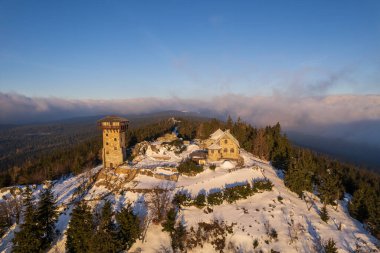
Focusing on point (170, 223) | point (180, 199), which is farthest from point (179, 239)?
point (180, 199)

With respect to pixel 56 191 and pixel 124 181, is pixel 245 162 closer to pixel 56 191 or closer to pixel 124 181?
pixel 124 181

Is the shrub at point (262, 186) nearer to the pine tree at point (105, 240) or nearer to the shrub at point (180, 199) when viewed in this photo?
the shrub at point (180, 199)

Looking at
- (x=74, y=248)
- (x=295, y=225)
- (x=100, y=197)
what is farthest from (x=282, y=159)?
(x=74, y=248)

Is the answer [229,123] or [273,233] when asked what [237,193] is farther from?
[229,123]

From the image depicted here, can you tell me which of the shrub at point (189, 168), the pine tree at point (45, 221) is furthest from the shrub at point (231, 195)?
the pine tree at point (45, 221)

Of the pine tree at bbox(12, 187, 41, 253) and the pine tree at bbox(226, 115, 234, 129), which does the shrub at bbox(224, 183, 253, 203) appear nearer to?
the pine tree at bbox(12, 187, 41, 253)

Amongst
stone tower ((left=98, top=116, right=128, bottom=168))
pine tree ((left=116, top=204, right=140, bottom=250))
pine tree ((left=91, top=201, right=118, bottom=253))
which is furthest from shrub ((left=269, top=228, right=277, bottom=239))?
stone tower ((left=98, top=116, right=128, bottom=168))
